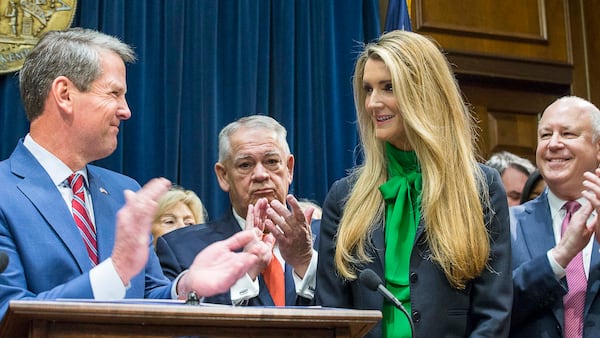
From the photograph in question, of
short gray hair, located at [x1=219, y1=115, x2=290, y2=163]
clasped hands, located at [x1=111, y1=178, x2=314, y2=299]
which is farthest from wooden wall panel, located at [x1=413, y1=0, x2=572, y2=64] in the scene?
clasped hands, located at [x1=111, y1=178, x2=314, y2=299]

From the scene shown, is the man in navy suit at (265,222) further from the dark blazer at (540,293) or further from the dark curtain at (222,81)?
the dark curtain at (222,81)

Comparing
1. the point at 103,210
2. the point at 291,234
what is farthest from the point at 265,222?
the point at 103,210

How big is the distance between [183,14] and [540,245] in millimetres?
2469

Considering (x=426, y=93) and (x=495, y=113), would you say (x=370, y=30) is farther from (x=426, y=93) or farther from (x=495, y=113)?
(x=426, y=93)

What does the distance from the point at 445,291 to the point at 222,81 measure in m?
2.61

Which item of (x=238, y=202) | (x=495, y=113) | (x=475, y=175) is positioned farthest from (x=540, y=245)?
(x=495, y=113)

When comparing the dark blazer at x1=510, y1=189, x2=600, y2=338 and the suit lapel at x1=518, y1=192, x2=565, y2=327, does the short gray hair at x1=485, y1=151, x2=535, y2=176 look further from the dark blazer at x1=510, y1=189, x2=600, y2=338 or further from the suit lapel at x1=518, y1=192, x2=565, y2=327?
the dark blazer at x1=510, y1=189, x2=600, y2=338

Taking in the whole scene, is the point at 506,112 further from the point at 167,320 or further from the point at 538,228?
the point at 167,320

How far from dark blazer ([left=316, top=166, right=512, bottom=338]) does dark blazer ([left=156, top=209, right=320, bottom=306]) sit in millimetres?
428

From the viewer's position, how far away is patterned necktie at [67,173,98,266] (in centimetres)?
268

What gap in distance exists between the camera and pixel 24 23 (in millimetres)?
4441

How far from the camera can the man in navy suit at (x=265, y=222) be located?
3057 millimetres

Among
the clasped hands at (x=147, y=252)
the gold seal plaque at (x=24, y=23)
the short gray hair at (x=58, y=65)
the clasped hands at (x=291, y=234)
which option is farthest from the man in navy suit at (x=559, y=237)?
the gold seal plaque at (x=24, y=23)

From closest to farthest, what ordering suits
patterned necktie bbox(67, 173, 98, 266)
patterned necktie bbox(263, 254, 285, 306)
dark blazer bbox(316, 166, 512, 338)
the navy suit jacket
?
1. the navy suit jacket
2. dark blazer bbox(316, 166, 512, 338)
3. patterned necktie bbox(67, 173, 98, 266)
4. patterned necktie bbox(263, 254, 285, 306)
